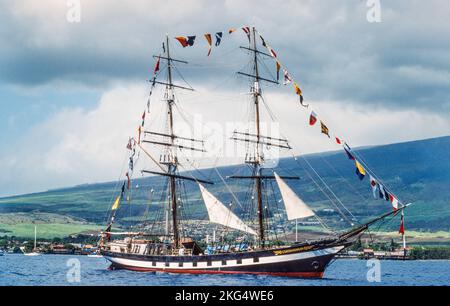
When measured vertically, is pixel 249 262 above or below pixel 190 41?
below

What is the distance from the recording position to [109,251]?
371ft

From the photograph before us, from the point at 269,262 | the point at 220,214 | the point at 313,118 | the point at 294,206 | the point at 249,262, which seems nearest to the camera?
the point at 313,118

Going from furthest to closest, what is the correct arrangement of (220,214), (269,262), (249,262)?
(220,214)
(249,262)
(269,262)

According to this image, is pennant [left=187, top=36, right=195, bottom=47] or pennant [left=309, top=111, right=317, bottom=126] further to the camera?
pennant [left=187, top=36, right=195, bottom=47]

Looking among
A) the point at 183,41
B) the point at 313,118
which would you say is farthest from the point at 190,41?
the point at 313,118

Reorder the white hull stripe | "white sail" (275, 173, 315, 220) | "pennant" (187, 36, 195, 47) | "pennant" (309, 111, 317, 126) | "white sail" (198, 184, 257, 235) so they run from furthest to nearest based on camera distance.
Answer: "white sail" (198, 184, 257, 235) → "pennant" (187, 36, 195, 47) → "white sail" (275, 173, 315, 220) → the white hull stripe → "pennant" (309, 111, 317, 126)

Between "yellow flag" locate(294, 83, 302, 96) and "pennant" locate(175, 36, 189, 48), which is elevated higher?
"pennant" locate(175, 36, 189, 48)

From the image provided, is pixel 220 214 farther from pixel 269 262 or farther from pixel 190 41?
pixel 190 41

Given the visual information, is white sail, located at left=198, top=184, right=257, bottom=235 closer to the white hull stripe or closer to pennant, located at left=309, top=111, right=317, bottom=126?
the white hull stripe

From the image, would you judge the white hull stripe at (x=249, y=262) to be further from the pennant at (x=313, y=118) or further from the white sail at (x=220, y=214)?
the pennant at (x=313, y=118)

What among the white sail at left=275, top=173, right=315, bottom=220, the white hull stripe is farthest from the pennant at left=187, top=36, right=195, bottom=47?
the white hull stripe
